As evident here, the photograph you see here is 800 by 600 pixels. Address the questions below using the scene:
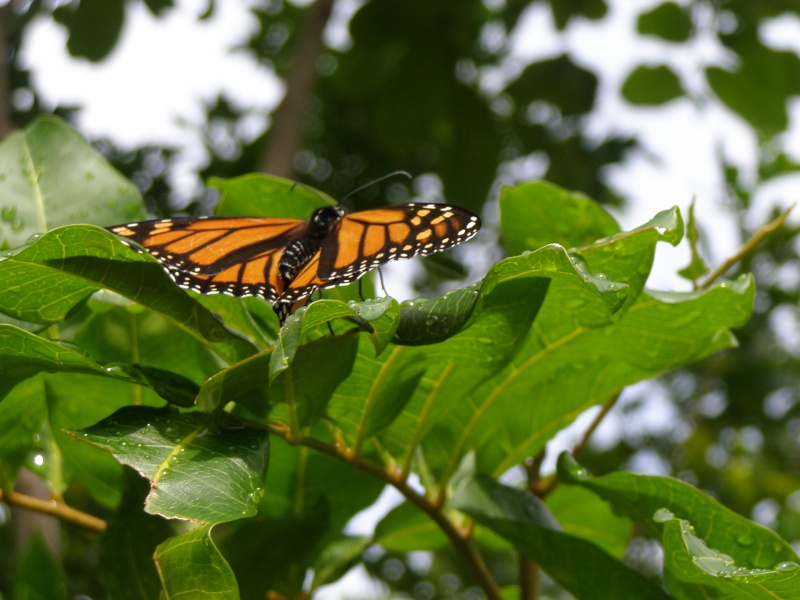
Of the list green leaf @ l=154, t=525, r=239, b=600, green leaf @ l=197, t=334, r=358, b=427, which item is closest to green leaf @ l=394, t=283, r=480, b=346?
green leaf @ l=197, t=334, r=358, b=427

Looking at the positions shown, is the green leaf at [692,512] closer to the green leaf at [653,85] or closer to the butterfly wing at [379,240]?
the butterfly wing at [379,240]

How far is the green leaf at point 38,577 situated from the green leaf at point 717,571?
927 millimetres

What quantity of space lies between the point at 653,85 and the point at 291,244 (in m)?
1.85

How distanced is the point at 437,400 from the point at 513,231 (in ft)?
1.30

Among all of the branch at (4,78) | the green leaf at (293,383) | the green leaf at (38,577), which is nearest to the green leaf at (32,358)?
the green leaf at (293,383)

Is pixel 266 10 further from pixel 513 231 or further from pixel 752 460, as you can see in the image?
pixel 752 460

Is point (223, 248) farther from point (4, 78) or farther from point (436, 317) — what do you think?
point (4, 78)


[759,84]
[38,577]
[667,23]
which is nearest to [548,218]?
Result: [38,577]

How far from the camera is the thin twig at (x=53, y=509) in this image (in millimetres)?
1237

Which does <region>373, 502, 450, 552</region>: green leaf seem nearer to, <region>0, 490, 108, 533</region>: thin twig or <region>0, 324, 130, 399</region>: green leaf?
<region>0, 490, 108, 533</region>: thin twig

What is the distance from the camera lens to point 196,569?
801 mm

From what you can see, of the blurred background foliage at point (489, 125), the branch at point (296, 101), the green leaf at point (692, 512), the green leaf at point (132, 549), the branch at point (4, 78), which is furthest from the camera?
the blurred background foliage at point (489, 125)

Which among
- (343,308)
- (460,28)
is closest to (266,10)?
(460,28)

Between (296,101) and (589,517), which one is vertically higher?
(296,101)
